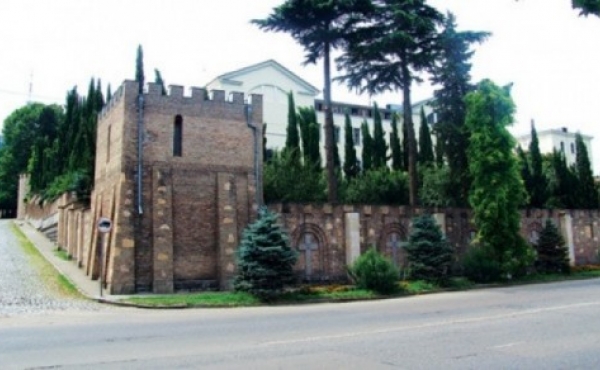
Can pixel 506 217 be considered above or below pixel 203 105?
below

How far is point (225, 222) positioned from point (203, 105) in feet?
16.2

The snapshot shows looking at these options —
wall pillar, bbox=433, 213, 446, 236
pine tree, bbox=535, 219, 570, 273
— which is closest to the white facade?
pine tree, bbox=535, 219, 570, 273

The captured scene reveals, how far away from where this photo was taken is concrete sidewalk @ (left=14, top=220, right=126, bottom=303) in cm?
1842

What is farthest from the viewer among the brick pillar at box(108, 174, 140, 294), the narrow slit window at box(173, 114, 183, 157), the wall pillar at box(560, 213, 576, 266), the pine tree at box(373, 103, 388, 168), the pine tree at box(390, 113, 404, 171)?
the pine tree at box(373, 103, 388, 168)

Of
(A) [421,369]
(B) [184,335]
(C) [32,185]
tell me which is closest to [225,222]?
(B) [184,335]

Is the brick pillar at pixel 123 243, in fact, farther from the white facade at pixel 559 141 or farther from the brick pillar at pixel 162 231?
the white facade at pixel 559 141

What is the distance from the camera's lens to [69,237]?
93.2 ft

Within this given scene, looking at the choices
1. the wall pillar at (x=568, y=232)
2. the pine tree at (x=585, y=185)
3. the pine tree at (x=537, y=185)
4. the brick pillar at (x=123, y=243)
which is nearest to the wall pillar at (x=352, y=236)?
the brick pillar at (x=123, y=243)

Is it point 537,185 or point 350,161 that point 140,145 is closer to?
point 350,161

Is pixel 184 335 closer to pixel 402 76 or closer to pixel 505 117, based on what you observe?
pixel 505 117

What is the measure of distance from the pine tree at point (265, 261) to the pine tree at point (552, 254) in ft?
53.2

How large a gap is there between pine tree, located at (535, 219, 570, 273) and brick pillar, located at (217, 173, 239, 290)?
16859 millimetres

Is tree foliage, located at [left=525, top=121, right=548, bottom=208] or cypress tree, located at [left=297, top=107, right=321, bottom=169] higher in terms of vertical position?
cypress tree, located at [left=297, top=107, right=321, bottom=169]

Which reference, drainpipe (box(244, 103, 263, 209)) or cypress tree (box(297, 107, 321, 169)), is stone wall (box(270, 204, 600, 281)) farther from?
cypress tree (box(297, 107, 321, 169))
